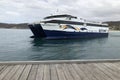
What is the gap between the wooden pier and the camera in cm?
371

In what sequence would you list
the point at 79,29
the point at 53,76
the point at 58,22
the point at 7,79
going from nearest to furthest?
the point at 7,79, the point at 53,76, the point at 58,22, the point at 79,29

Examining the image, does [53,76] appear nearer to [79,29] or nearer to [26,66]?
[26,66]

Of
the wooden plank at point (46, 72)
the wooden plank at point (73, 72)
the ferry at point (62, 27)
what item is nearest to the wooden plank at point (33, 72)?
the wooden plank at point (46, 72)

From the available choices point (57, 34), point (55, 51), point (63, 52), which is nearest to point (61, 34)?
point (57, 34)

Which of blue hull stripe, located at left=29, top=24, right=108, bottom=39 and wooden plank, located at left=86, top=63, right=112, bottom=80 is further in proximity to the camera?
blue hull stripe, located at left=29, top=24, right=108, bottom=39

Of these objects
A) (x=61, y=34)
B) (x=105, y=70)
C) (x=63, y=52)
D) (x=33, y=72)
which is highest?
(x=33, y=72)

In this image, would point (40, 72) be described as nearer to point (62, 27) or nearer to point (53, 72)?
point (53, 72)

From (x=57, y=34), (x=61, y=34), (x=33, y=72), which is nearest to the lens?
(x=33, y=72)

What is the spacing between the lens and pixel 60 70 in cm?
428

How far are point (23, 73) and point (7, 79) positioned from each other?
1.75 ft

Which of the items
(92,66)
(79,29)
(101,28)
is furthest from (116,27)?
(92,66)

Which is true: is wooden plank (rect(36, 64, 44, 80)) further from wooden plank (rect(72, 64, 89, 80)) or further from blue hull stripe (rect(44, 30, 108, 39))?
blue hull stripe (rect(44, 30, 108, 39))

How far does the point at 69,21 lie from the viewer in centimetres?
3139

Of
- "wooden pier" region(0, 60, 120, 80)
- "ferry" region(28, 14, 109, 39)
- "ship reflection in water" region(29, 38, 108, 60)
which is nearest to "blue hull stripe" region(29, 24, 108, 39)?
"ferry" region(28, 14, 109, 39)
